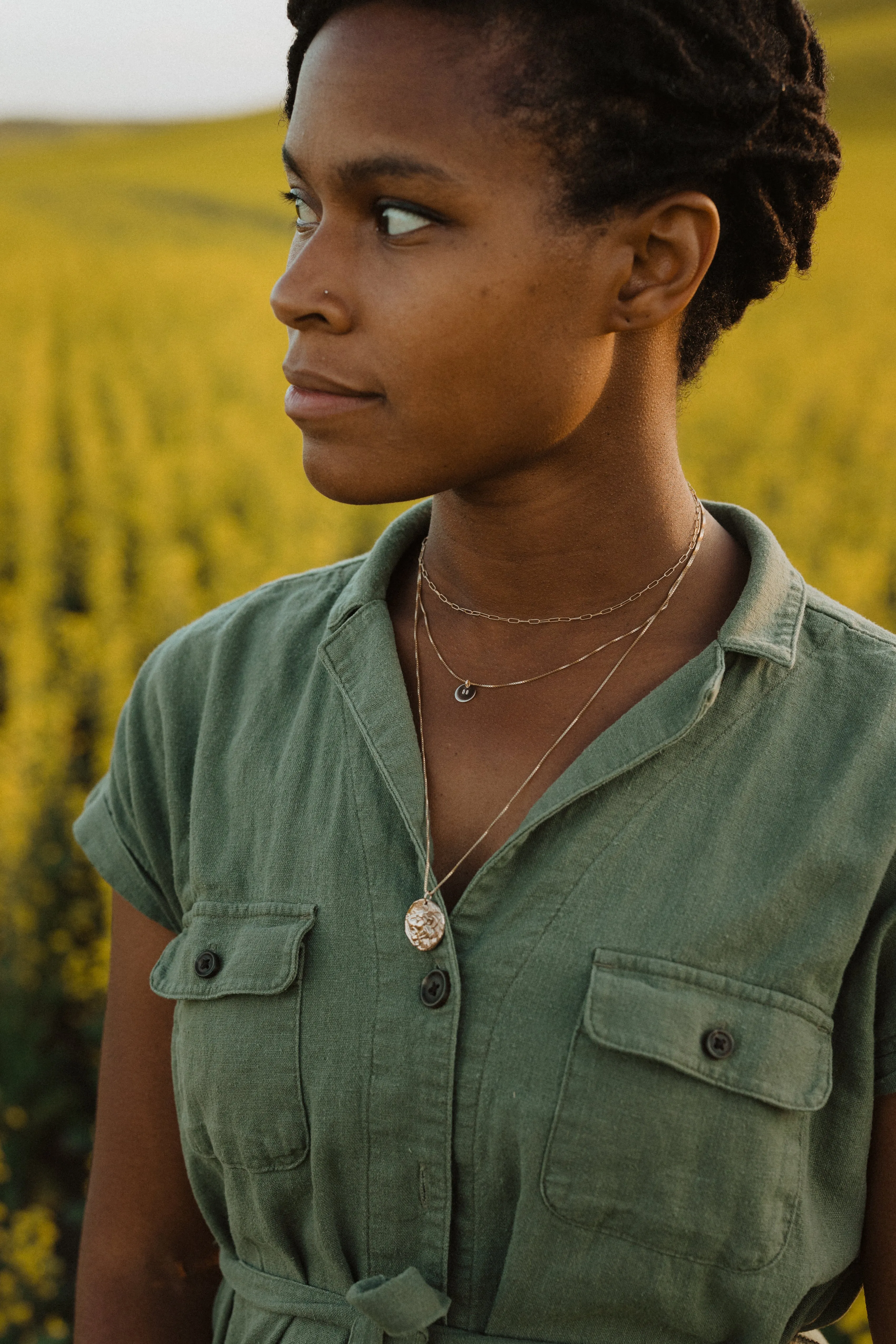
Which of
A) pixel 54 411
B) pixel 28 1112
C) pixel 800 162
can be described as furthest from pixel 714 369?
pixel 800 162

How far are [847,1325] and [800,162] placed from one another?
2.22 meters

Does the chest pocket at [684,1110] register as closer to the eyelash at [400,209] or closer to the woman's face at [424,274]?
the woman's face at [424,274]

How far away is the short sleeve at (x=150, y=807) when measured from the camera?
5.39 ft

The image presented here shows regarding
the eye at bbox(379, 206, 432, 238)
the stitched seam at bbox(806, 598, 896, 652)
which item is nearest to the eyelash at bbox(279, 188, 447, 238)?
the eye at bbox(379, 206, 432, 238)

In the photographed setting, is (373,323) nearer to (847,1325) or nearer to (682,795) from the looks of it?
(682,795)

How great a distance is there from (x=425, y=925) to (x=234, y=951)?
24 centimetres

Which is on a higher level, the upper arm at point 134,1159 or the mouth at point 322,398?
the mouth at point 322,398

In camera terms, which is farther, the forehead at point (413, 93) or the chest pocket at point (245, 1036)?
the chest pocket at point (245, 1036)

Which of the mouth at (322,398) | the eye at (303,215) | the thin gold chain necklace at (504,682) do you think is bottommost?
the thin gold chain necklace at (504,682)

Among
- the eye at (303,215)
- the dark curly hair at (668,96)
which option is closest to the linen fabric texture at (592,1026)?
the dark curly hair at (668,96)

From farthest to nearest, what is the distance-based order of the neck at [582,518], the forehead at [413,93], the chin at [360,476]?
1. the neck at [582,518]
2. the chin at [360,476]
3. the forehead at [413,93]

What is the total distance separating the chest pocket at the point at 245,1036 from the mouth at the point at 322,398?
0.53 metres

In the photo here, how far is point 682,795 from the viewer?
4.49ft

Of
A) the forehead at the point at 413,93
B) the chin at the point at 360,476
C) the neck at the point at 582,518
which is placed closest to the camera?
the forehead at the point at 413,93
